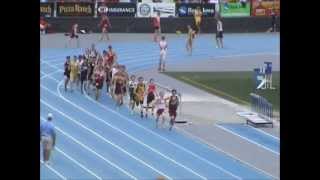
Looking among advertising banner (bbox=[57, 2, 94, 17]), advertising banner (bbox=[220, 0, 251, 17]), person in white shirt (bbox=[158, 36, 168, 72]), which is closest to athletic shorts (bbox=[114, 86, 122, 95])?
person in white shirt (bbox=[158, 36, 168, 72])

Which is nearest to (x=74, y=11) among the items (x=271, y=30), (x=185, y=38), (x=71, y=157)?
(x=185, y=38)

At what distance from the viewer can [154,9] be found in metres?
29.2

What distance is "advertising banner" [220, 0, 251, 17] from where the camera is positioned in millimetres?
30125

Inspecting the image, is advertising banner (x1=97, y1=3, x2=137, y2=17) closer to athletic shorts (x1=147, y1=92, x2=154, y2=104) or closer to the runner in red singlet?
the runner in red singlet

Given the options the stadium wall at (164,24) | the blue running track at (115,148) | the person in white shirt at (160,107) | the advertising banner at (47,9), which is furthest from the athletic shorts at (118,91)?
the advertising banner at (47,9)

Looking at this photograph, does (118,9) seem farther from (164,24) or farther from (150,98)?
(150,98)

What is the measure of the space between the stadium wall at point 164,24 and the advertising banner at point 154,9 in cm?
24

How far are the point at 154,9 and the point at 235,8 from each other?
10.4 ft

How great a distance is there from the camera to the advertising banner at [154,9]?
29.1 metres

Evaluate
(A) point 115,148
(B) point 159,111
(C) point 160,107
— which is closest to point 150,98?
(C) point 160,107

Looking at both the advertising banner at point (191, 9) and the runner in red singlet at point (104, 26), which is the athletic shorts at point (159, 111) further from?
the advertising banner at point (191, 9)

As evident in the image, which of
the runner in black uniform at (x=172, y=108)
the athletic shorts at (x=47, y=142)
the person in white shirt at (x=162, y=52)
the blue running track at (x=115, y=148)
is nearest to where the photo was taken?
the blue running track at (x=115, y=148)
